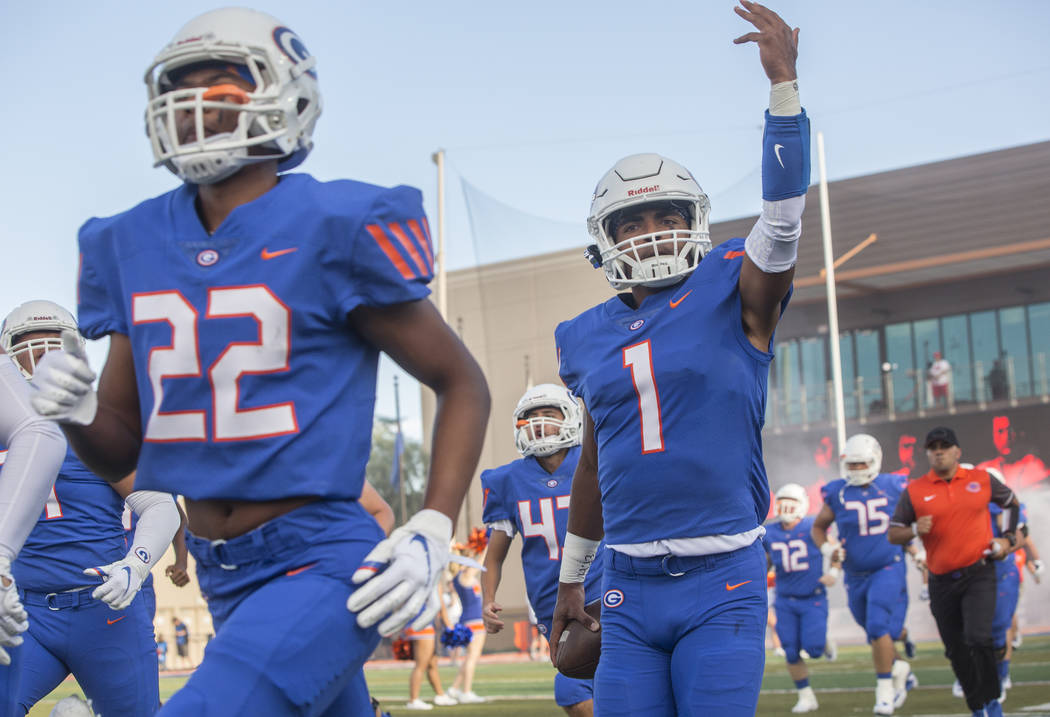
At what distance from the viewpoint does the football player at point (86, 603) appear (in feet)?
16.5

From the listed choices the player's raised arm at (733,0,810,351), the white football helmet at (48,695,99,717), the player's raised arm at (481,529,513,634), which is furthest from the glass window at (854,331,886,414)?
the white football helmet at (48,695,99,717)

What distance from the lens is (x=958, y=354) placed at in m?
27.5

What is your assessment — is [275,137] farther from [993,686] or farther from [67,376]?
[993,686]

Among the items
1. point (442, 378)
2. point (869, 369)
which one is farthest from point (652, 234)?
point (869, 369)

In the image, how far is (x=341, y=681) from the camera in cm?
255

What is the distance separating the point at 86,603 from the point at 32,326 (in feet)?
4.34

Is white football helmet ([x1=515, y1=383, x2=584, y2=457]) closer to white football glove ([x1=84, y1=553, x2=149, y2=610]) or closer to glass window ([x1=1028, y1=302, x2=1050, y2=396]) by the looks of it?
white football glove ([x1=84, y1=553, x2=149, y2=610])

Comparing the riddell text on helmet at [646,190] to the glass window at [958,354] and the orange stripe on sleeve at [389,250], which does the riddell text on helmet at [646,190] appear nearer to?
the orange stripe on sleeve at [389,250]

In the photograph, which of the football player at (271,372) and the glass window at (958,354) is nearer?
the football player at (271,372)

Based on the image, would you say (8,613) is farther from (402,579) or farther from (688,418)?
(688,418)

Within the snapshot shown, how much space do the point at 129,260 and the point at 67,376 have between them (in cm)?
28

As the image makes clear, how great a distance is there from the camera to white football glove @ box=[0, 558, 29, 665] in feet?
10.7

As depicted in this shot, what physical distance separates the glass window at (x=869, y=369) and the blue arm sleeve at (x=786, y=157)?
2496 cm

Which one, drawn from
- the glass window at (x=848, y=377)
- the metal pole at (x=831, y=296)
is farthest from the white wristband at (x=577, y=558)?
the glass window at (x=848, y=377)
